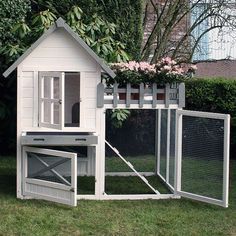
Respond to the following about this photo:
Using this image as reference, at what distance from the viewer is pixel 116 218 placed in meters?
6.53

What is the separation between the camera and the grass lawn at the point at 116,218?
241 inches

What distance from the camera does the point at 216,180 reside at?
7.01m

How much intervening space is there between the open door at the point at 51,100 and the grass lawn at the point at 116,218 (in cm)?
99

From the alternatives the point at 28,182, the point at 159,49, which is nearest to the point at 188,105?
the point at 159,49

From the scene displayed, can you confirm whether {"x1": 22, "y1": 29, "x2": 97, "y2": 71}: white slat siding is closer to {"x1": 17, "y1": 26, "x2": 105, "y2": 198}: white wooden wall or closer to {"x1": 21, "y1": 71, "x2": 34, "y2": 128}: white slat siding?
{"x1": 17, "y1": 26, "x2": 105, "y2": 198}: white wooden wall

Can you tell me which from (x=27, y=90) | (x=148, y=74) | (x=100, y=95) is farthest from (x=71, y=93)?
(x=148, y=74)

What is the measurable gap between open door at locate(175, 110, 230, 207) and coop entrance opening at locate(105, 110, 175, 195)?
2.45 ft

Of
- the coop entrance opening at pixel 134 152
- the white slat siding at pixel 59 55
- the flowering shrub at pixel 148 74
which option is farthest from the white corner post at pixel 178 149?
the white slat siding at pixel 59 55

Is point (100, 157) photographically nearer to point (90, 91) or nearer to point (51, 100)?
point (90, 91)

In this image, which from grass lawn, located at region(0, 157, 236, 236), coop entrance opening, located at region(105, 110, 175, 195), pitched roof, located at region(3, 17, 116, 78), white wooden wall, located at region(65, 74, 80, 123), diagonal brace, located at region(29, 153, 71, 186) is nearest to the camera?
grass lawn, located at region(0, 157, 236, 236)

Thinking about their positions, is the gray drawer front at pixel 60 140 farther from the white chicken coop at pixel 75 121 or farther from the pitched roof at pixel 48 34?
the pitched roof at pixel 48 34

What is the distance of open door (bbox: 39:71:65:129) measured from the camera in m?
7.08

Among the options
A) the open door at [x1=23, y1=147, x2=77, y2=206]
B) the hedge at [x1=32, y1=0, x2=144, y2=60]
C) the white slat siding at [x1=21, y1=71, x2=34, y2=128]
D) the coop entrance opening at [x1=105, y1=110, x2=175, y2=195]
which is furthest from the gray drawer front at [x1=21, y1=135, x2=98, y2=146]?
the hedge at [x1=32, y1=0, x2=144, y2=60]

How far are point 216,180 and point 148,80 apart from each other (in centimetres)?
150
